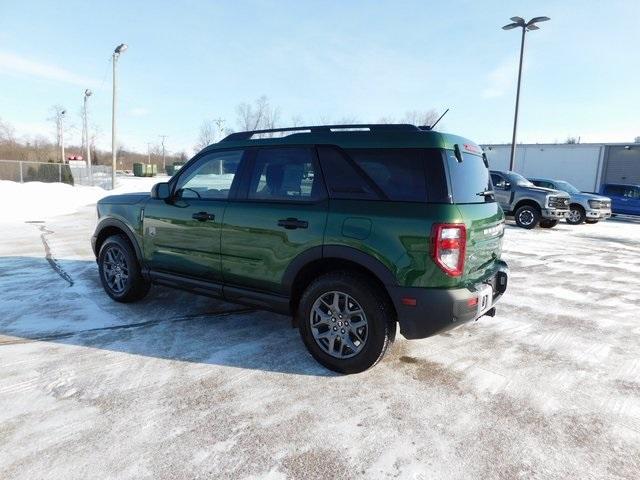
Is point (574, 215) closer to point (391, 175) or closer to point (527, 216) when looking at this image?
point (527, 216)

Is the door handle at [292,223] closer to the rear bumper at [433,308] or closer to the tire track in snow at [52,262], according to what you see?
the rear bumper at [433,308]

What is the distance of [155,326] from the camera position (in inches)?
168

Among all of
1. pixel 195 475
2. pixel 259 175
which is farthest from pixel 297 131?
pixel 195 475

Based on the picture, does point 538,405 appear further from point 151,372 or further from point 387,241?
point 151,372

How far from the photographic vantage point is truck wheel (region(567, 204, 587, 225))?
16109mm

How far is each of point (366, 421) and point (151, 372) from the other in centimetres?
170

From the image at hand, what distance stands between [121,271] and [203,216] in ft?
5.14

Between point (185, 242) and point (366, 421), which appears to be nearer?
point (366, 421)

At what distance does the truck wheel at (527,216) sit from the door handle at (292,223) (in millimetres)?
12369

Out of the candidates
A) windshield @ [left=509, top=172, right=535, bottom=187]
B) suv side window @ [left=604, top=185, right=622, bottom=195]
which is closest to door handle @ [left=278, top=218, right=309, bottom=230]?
windshield @ [left=509, top=172, right=535, bottom=187]

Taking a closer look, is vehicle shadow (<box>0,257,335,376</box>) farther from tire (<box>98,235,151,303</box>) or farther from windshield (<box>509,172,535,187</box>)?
windshield (<box>509,172,535,187</box>)

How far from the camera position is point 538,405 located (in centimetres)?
301

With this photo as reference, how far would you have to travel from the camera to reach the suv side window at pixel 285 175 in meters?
3.50

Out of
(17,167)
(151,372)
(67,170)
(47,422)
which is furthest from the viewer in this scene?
(67,170)
